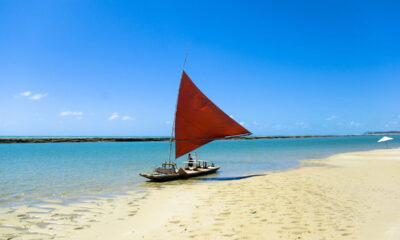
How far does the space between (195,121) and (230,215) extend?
13476mm

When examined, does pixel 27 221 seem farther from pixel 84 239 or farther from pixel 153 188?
pixel 153 188

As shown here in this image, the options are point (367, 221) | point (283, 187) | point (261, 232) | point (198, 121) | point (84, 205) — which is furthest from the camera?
point (198, 121)

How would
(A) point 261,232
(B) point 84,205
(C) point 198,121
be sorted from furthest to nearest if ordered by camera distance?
(C) point 198,121, (B) point 84,205, (A) point 261,232

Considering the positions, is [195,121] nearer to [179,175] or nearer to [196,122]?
[196,122]

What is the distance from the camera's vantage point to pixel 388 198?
11.9m

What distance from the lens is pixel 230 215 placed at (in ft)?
32.9

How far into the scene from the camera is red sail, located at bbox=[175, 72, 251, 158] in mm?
22891

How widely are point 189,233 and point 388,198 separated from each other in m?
8.94

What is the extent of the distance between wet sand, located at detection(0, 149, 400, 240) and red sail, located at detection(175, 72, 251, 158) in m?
7.72

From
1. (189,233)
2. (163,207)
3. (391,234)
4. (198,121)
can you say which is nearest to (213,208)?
(163,207)

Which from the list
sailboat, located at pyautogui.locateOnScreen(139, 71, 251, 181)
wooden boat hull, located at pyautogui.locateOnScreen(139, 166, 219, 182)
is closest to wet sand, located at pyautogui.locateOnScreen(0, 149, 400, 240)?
wooden boat hull, located at pyautogui.locateOnScreen(139, 166, 219, 182)

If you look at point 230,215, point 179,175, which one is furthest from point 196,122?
point 230,215

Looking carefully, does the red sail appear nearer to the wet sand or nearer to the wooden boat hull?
the wooden boat hull

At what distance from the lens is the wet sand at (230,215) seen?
26.7 ft
